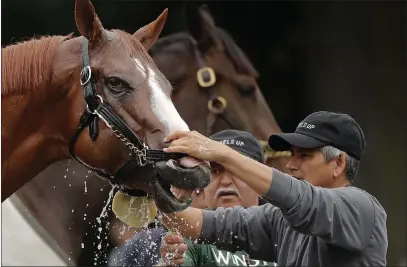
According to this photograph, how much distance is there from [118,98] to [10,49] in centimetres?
38

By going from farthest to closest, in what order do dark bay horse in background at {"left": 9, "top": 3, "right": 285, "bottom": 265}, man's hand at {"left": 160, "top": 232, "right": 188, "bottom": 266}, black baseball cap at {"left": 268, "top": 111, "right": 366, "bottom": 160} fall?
dark bay horse in background at {"left": 9, "top": 3, "right": 285, "bottom": 265}, man's hand at {"left": 160, "top": 232, "right": 188, "bottom": 266}, black baseball cap at {"left": 268, "top": 111, "right": 366, "bottom": 160}

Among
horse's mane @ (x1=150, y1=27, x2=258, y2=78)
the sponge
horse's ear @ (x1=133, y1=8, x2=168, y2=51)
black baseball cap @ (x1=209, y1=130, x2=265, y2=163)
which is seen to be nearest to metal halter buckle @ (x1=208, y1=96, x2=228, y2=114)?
horse's mane @ (x1=150, y1=27, x2=258, y2=78)

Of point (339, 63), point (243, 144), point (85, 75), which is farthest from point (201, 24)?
point (85, 75)

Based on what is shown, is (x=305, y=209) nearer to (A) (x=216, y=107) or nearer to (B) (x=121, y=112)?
(B) (x=121, y=112)

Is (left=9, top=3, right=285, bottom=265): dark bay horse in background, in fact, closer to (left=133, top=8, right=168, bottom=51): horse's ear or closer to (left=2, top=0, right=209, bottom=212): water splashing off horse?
(left=133, top=8, right=168, bottom=51): horse's ear

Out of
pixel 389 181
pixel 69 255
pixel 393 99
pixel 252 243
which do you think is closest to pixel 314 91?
pixel 393 99

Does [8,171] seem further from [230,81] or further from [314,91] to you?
[314,91]

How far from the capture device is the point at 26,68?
1.89 meters

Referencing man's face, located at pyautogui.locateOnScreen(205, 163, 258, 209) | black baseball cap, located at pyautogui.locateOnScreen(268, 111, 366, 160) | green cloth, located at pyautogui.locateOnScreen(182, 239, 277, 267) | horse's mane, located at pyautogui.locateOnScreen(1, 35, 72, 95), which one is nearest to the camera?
horse's mane, located at pyautogui.locateOnScreen(1, 35, 72, 95)

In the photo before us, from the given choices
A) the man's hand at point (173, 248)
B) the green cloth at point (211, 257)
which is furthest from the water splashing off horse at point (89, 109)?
the green cloth at point (211, 257)

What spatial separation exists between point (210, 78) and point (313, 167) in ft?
6.91

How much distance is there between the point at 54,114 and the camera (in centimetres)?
191

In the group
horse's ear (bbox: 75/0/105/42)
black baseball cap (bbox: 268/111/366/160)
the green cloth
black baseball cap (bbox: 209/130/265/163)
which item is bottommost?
the green cloth

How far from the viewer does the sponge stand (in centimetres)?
201
